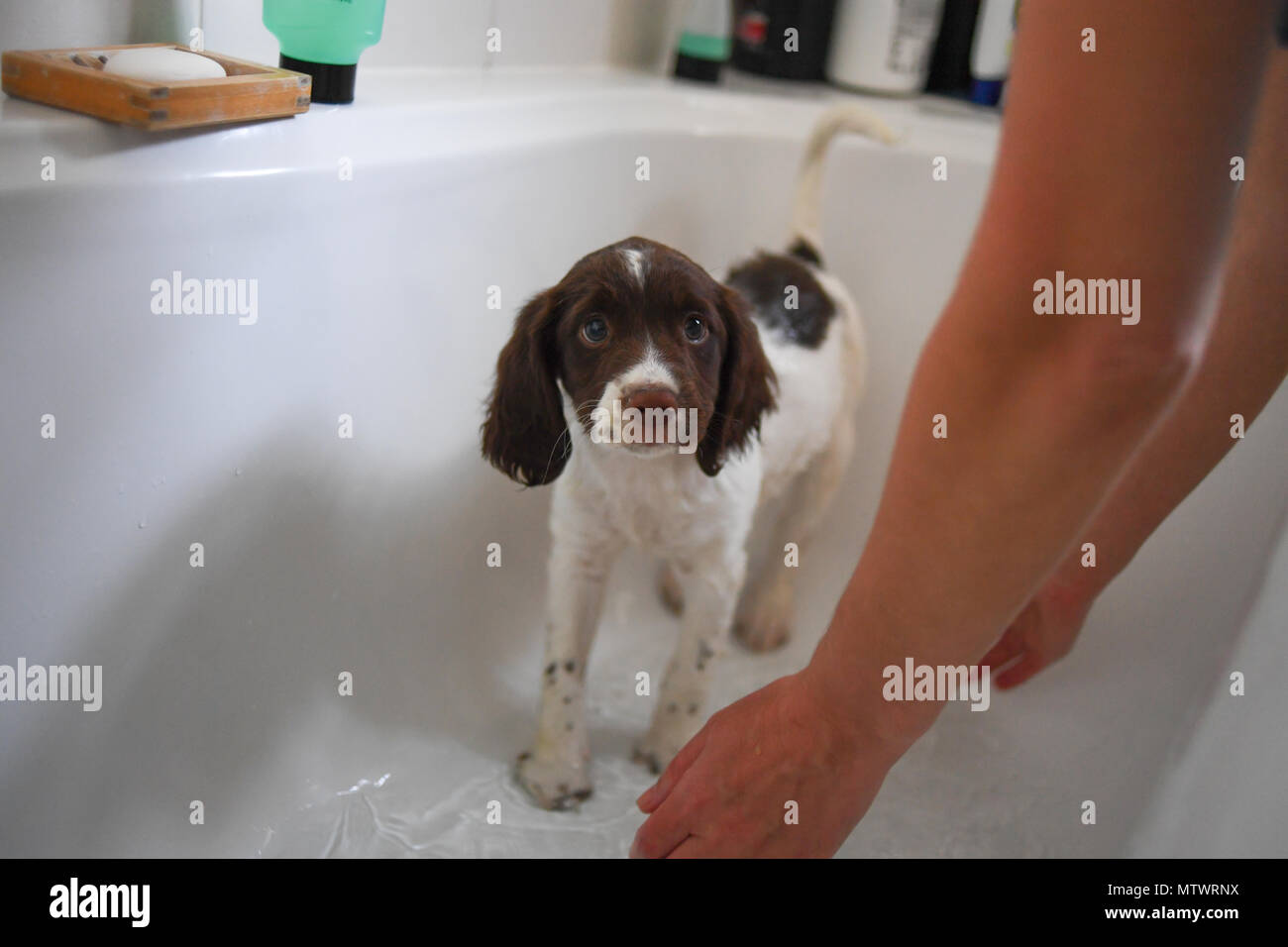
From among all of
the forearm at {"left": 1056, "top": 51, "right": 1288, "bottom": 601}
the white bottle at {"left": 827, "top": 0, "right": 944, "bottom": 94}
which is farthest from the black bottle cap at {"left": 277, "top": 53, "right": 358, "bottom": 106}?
the white bottle at {"left": 827, "top": 0, "right": 944, "bottom": 94}

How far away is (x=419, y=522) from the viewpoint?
1.03 meters

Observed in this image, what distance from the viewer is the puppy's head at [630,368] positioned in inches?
30.8

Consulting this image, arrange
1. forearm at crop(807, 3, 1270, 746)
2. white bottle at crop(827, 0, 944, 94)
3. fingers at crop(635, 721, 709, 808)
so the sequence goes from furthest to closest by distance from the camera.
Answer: white bottle at crop(827, 0, 944, 94), fingers at crop(635, 721, 709, 808), forearm at crop(807, 3, 1270, 746)

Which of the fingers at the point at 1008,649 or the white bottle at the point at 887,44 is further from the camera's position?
the white bottle at the point at 887,44

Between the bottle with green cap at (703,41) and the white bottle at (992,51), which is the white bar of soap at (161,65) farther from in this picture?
the white bottle at (992,51)

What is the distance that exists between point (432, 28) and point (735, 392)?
702mm

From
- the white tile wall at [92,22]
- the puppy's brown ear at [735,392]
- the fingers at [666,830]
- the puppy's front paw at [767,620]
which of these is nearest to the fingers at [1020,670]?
the puppy's front paw at [767,620]

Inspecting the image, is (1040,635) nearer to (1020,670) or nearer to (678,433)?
(1020,670)

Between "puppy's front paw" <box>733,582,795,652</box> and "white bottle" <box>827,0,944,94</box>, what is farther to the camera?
"white bottle" <box>827,0,944,94</box>

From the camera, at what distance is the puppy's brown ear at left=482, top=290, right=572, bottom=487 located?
85 centimetres

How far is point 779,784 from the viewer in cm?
65

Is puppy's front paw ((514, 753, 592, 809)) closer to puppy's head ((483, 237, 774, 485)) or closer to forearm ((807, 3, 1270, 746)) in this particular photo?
puppy's head ((483, 237, 774, 485))
